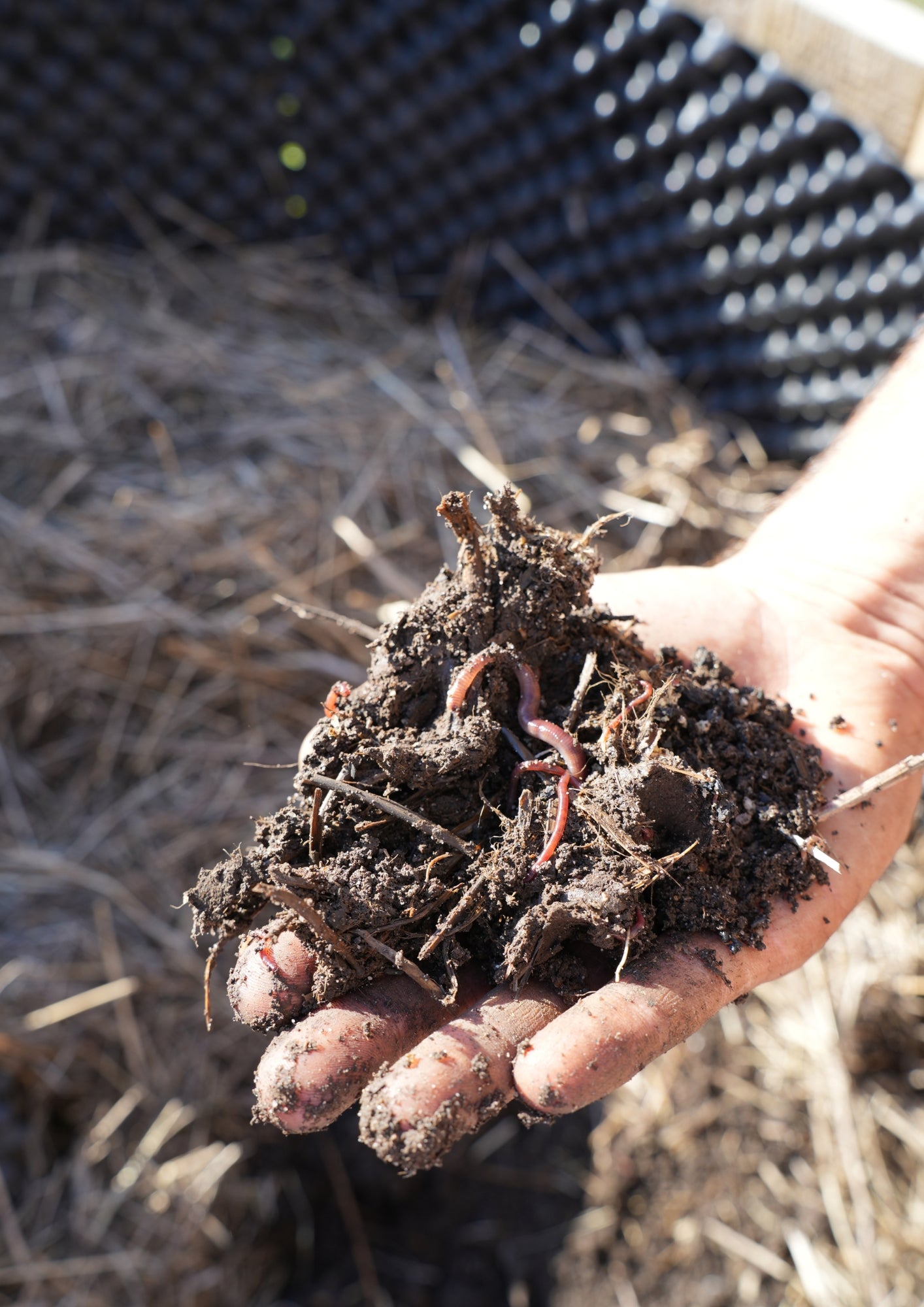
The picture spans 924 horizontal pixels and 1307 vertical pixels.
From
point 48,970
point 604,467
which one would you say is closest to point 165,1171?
point 48,970

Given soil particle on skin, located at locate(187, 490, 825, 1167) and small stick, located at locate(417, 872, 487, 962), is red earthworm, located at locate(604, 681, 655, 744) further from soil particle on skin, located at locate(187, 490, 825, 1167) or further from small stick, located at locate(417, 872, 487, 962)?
small stick, located at locate(417, 872, 487, 962)

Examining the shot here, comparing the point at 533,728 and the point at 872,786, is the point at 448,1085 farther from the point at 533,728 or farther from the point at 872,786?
the point at 872,786

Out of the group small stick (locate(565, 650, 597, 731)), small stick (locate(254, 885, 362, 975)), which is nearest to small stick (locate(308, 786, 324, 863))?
small stick (locate(254, 885, 362, 975))

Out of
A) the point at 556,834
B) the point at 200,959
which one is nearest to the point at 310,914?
the point at 556,834

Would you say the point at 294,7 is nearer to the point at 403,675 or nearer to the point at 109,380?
the point at 109,380

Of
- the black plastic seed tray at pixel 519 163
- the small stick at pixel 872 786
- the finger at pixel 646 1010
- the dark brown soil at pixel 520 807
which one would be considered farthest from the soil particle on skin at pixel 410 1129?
the black plastic seed tray at pixel 519 163

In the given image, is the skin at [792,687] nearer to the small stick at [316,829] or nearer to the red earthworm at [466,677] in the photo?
the small stick at [316,829]
